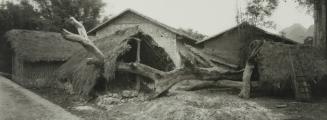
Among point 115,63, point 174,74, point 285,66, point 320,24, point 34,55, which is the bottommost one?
point 174,74

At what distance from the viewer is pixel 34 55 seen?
2141 centimetres

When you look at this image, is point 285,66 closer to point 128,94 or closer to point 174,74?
point 174,74

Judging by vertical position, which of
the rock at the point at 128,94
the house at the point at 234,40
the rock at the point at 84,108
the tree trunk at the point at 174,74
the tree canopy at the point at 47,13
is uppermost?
the tree canopy at the point at 47,13

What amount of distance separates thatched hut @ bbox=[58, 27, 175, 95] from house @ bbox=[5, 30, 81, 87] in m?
8.34

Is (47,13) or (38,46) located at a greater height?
(47,13)

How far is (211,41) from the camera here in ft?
61.6

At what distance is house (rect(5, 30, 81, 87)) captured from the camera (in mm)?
21297

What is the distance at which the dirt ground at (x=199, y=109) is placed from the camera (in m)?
7.52

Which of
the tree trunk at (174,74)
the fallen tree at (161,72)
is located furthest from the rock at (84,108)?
the tree trunk at (174,74)

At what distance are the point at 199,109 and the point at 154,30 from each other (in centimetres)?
1158

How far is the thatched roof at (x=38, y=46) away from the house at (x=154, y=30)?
446cm

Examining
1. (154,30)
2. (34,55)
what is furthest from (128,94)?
(34,55)

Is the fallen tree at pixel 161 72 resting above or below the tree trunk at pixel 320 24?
below

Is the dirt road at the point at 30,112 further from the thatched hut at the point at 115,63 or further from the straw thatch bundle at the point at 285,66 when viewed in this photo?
the straw thatch bundle at the point at 285,66
